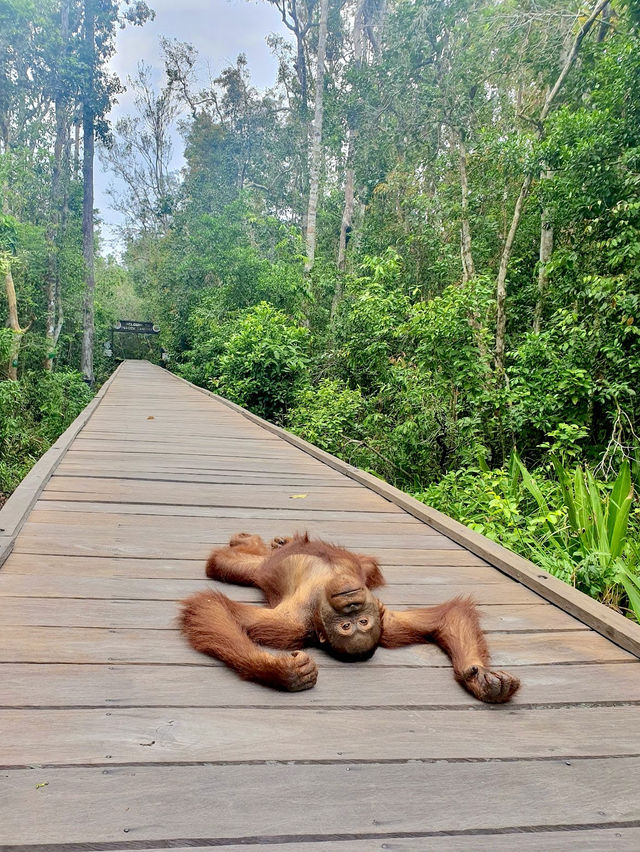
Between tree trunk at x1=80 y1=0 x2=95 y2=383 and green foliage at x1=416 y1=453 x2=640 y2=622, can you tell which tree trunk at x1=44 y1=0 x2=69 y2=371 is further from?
green foliage at x1=416 y1=453 x2=640 y2=622

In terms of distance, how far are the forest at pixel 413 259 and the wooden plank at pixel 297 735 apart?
1.86 m

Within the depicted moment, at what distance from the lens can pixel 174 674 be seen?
64.5 inches

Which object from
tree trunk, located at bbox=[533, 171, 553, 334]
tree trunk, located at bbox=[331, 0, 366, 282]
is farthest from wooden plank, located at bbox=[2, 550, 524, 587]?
tree trunk, located at bbox=[331, 0, 366, 282]

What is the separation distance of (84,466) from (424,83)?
517 inches

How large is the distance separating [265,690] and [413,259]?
13875 millimetres

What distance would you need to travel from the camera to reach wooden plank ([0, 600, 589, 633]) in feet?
6.23

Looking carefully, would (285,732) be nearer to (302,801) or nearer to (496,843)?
(302,801)

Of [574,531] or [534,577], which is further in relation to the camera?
[574,531]

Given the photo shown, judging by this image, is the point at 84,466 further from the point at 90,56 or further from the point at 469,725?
the point at 90,56

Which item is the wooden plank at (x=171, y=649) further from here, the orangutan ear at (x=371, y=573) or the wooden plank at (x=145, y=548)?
the wooden plank at (x=145, y=548)

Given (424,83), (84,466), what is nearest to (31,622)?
(84,466)

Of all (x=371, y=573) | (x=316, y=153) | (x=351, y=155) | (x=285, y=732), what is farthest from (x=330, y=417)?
(x=351, y=155)

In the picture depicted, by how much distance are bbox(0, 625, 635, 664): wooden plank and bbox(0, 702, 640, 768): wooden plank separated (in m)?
0.26

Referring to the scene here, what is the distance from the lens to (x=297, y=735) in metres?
1.40
